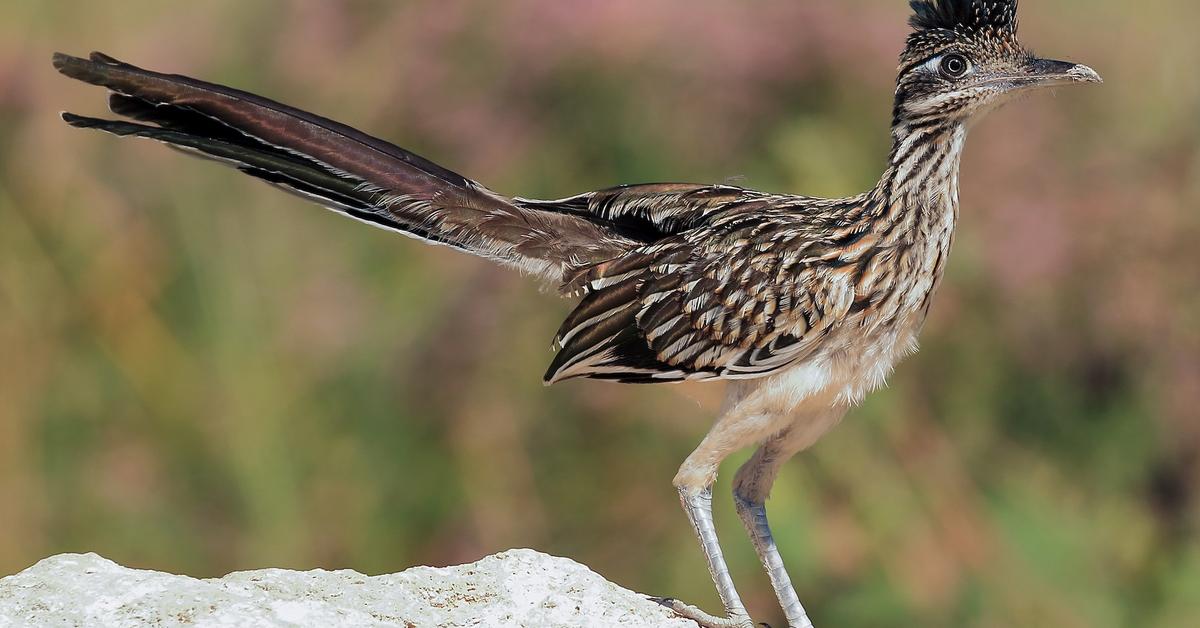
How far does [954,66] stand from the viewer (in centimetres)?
568

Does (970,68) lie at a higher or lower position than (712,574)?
higher

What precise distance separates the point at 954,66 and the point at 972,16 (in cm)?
24

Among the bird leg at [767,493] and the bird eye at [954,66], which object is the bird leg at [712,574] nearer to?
the bird leg at [767,493]

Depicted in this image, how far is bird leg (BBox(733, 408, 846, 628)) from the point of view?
5.95 metres

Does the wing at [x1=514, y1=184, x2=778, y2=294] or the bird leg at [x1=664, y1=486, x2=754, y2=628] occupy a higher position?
the wing at [x1=514, y1=184, x2=778, y2=294]

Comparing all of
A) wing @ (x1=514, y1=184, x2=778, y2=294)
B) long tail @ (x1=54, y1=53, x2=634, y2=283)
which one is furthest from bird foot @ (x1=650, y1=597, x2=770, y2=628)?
long tail @ (x1=54, y1=53, x2=634, y2=283)

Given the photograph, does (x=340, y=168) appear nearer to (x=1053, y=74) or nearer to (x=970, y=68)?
(x=970, y=68)

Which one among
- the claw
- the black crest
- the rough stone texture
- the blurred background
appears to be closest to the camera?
the rough stone texture

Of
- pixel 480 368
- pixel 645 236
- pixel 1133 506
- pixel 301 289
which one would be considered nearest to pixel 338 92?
pixel 301 289

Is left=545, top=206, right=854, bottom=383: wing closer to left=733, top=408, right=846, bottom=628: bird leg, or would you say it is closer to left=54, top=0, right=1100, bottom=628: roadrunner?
left=54, top=0, right=1100, bottom=628: roadrunner

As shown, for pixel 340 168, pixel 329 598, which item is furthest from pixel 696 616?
pixel 340 168

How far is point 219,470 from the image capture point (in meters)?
8.98

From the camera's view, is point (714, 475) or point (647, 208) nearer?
point (714, 475)

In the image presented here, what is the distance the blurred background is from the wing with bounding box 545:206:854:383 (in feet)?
6.76
